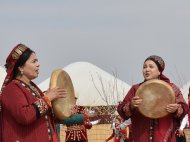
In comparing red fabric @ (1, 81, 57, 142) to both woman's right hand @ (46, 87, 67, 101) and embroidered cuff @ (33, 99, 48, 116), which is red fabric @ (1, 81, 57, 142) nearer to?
embroidered cuff @ (33, 99, 48, 116)

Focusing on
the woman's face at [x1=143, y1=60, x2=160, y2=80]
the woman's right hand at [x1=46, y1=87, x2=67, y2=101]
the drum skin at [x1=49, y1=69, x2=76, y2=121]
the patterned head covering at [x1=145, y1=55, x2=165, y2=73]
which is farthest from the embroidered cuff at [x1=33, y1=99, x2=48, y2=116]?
the patterned head covering at [x1=145, y1=55, x2=165, y2=73]

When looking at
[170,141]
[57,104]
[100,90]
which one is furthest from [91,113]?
[100,90]

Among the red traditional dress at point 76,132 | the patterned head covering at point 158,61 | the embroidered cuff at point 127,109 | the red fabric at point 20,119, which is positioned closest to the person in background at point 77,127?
the red traditional dress at point 76,132

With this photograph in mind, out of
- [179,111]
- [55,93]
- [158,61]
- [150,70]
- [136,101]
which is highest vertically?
[158,61]

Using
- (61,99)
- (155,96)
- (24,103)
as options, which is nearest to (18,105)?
(24,103)

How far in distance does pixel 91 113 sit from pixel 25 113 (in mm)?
7399

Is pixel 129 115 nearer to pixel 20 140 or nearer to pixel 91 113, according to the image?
pixel 20 140

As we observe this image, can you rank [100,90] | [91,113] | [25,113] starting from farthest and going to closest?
[100,90], [91,113], [25,113]

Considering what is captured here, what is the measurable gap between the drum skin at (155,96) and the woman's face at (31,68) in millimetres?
1586

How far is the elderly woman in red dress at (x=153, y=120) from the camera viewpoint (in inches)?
318

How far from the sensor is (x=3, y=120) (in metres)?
6.88

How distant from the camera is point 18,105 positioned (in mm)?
6680

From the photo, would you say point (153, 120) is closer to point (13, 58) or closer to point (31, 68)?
point (31, 68)

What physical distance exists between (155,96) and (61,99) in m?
1.39
